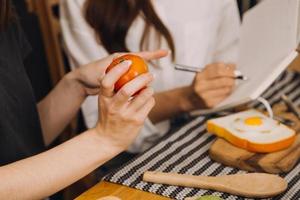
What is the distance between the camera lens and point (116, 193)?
3.14 ft

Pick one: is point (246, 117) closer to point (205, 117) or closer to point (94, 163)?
point (205, 117)

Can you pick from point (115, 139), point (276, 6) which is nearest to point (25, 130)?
point (115, 139)

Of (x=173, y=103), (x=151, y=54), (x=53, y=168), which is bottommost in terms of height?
(x=173, y=103)

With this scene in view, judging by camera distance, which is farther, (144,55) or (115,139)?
(144,55)

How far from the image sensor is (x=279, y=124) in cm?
111

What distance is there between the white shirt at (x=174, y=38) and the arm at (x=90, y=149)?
53 cm

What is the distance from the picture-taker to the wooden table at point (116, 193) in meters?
0.94

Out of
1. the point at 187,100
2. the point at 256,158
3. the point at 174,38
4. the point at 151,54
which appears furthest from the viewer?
the point at 174,38

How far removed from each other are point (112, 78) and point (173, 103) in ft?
1.87

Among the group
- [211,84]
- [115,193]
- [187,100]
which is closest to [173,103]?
[187,100]

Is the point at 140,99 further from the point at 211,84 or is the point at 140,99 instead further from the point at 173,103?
the point at 173,103

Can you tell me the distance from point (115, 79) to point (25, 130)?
401mm

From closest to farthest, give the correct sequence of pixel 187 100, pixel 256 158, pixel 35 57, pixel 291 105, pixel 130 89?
pixel 130 89 → pixel 256 158 → pixel 291 105 → pixel 187 100 → pixel 35 57

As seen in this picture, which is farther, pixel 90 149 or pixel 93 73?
pixel 93 73
